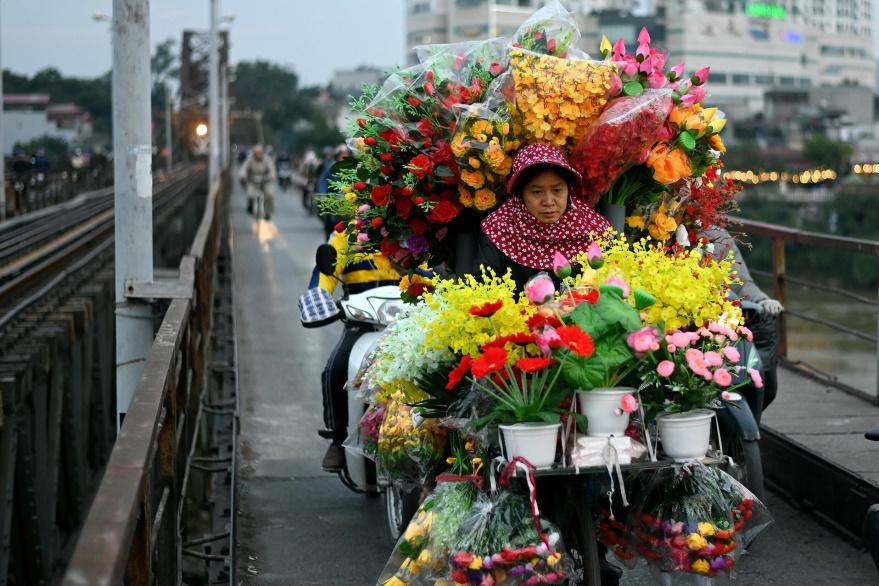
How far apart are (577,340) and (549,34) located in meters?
1.99

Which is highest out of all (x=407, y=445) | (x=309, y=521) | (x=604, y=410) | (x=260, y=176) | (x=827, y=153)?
(x=827, y=153)

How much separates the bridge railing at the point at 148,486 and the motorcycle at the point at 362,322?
68cm

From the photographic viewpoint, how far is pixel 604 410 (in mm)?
4336

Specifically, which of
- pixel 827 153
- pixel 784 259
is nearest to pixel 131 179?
pixel 784 259

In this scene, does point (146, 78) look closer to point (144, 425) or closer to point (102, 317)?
point (144, 425)

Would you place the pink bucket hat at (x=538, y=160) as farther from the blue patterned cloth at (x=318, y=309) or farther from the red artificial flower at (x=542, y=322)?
the blue patterned cloth at (x=318, y=309)

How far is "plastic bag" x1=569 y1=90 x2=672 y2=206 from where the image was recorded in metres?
5.41

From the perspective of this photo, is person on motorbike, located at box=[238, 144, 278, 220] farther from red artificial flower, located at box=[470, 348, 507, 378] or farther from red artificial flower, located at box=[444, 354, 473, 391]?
red artificial flower, located at box=[470, 348, 507, 378]

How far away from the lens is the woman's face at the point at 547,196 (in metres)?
5.29

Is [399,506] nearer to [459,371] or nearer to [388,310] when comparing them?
[388,310]

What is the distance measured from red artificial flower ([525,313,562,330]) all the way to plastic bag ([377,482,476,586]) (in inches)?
22.5

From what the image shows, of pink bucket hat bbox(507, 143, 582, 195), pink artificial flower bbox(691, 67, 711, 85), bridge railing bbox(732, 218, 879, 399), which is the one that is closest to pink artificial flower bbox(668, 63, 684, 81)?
pink artificial flower bbox(691, 67, 711, 85)

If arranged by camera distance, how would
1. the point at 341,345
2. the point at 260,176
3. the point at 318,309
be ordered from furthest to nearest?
the point at 260,176
the point at 341,345
the point at 318,309

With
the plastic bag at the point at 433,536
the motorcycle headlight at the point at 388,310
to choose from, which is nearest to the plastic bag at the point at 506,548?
the plastic bag at the point at 433,536
